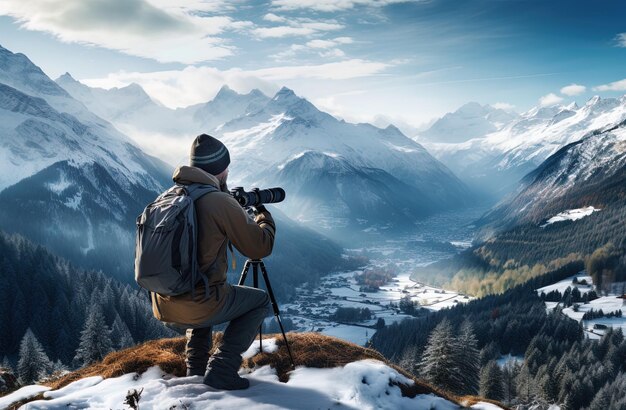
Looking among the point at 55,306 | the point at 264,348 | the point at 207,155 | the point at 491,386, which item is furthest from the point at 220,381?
the point at 55,306

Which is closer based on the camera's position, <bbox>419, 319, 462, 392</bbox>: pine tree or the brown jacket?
the brown jacket

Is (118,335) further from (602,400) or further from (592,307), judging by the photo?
(592,307)

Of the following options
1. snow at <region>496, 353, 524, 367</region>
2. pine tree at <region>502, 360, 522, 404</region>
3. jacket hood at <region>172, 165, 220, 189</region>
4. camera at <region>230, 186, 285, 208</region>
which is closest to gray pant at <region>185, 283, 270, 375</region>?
camera at <region>230, 186, 285, 208</region>

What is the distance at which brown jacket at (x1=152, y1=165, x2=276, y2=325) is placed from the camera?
23.9 ft

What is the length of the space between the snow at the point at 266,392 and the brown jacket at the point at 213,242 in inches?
62.1

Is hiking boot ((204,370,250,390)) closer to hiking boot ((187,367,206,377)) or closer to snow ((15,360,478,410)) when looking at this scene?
snow ((15,360,478,410))

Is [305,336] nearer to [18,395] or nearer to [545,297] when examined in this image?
[18,395]

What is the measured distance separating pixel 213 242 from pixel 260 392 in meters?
3.41

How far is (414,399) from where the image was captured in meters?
9.49

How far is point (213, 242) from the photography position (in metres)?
7.36

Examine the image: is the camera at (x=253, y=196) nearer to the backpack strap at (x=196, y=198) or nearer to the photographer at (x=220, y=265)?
the photographer at (x=220, y=265)

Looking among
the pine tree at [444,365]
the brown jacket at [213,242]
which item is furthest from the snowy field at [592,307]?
the brown jacket at [213,242]

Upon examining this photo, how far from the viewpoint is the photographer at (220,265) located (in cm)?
729

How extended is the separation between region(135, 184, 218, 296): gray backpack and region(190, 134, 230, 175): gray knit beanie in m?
0.97
